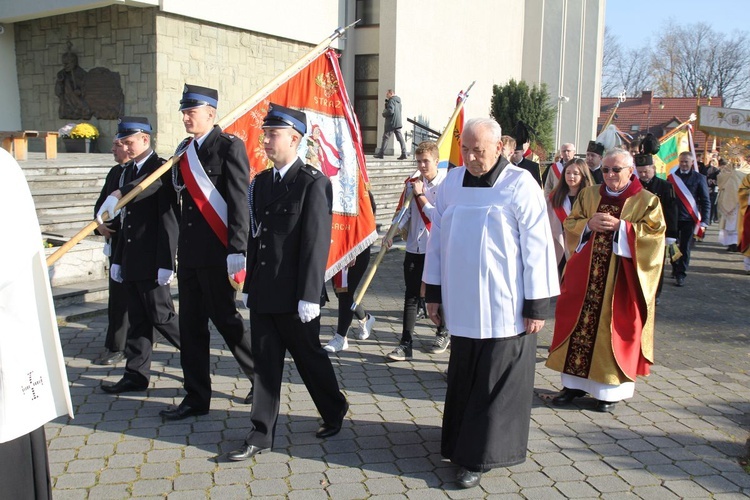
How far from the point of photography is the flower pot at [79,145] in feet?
54.4

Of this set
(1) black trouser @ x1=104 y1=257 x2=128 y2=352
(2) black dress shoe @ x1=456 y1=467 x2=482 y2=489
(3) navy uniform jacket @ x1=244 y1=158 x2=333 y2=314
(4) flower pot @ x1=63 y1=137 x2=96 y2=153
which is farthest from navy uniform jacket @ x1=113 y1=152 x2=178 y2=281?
(4) flower pot @ x1=63 y1=137 x2=96 y2=153

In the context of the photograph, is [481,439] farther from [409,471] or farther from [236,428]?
[236,428]

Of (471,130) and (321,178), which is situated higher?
(471,130)

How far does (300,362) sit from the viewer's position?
445 centimetres

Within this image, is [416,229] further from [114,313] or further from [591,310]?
[114,313]

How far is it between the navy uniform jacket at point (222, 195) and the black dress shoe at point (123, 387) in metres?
1.24

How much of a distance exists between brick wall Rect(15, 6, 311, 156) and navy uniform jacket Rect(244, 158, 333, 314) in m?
12.6

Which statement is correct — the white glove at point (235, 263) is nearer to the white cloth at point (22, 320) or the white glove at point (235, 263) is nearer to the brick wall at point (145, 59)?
the white cloth at point (22, 320)

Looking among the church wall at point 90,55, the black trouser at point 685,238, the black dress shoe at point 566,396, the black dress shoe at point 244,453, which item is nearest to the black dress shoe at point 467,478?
the black dress shoe at point 244,453

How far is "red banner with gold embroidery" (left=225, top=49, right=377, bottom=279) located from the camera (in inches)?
223

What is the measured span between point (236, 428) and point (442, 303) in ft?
5.26

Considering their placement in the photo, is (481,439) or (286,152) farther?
(286,152)

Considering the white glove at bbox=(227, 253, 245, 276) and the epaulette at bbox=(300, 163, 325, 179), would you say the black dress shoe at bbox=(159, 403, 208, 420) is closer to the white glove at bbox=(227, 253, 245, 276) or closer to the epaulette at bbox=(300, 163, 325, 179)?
the white glove at bbox=(227, 253, 245, 276)

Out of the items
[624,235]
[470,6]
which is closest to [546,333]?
[624,235]
